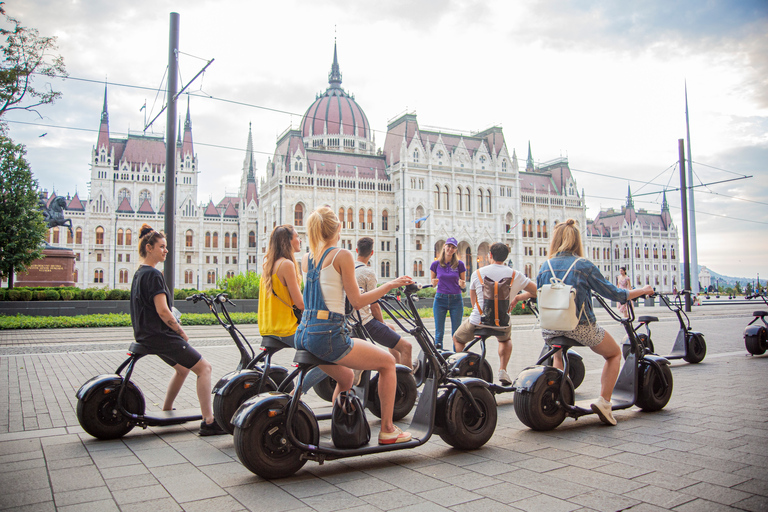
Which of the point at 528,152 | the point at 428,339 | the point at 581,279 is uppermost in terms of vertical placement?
the point at 528,152

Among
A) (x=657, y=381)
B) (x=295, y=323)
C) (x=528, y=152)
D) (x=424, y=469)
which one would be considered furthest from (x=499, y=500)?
(x=528, y=152)

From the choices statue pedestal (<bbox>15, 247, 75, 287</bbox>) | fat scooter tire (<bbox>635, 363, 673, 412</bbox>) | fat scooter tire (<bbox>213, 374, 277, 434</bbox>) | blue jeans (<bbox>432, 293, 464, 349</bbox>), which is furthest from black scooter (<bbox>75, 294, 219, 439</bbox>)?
statue pedestal (<bbox>15, 247, 75, 287</bbox>)

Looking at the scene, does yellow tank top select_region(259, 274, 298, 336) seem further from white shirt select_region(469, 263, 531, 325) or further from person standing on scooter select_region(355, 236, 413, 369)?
white shirt select_region(469, 263, 531, 325)

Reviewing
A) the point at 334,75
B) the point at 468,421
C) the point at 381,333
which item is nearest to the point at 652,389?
the point at 468,421

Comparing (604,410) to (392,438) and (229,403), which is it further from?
(229,403)

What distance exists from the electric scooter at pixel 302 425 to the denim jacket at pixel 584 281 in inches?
58.5

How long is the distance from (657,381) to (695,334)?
399 centimetres

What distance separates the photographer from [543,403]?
15.4 ft

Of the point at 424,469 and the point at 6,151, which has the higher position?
the point at 6,151

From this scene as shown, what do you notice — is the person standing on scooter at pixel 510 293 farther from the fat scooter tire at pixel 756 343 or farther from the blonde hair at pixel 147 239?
the fat scooter tire at pixel 756 343

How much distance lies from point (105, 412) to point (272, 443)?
6.52 feet

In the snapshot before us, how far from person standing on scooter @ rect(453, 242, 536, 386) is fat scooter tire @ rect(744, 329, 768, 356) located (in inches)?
215

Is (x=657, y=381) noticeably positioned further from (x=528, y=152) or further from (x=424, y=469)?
(x=528, y=152)

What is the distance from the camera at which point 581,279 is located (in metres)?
4.91
